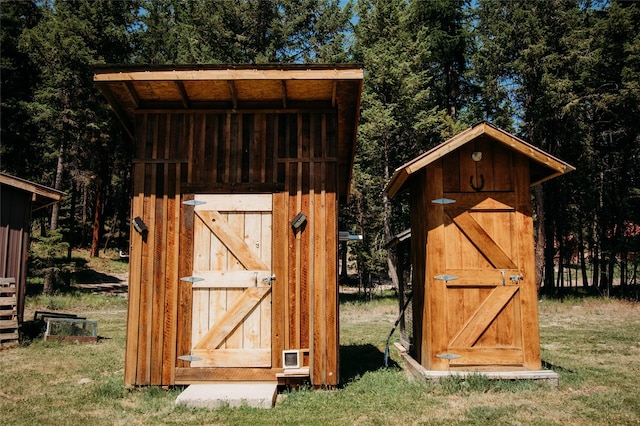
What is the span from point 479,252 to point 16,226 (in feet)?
34.7

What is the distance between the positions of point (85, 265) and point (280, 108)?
82.8ft

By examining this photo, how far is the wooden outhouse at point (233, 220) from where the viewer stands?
626cm

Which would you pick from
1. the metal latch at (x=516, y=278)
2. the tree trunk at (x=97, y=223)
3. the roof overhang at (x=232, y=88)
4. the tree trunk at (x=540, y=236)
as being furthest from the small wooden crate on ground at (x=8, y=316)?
the tree trunk at (x=540, y=236)

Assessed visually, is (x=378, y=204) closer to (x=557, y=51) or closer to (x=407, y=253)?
(x=557, y=51)

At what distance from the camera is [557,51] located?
2331cm

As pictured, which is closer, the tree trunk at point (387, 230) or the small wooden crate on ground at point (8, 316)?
the small wooden crate on ground at point (8, 316)

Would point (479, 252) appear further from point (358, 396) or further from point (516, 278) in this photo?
point (358, 396)

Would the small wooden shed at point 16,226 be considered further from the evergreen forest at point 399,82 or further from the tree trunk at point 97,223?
the tree trunk at point 97,223

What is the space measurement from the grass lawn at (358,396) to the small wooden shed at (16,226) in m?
1.99

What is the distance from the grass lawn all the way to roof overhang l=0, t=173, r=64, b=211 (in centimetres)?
378

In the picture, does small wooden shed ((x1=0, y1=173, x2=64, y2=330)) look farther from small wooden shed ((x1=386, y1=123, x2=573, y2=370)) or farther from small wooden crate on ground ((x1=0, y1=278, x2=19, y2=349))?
small wooden shed ((x1=386, y1=123, x2=573, y2=370))

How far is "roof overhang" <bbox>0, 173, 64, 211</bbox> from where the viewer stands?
35.5ft

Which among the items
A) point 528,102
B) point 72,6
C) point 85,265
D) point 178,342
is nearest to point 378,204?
point 528,102

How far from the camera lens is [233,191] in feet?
21.6
